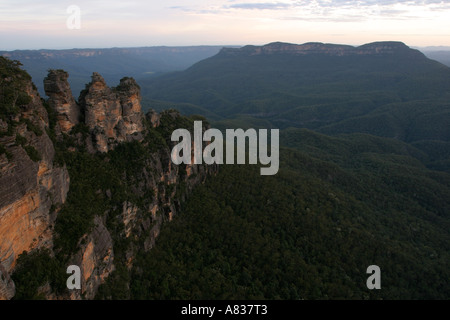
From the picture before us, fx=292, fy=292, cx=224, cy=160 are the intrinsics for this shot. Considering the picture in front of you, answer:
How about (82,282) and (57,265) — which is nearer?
(57,265)

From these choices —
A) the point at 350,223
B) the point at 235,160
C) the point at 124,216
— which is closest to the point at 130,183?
the point at 124,216

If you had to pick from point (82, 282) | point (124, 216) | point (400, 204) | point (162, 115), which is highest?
point (162, 115)

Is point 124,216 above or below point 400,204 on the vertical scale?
above

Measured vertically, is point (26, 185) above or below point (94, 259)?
above

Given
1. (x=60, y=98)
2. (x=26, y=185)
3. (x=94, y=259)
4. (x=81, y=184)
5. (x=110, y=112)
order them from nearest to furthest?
(x=26, y=185) < (x=94, y=259) < (x=81, y=184) < (x=60, y=98) < (x=110, y=112)

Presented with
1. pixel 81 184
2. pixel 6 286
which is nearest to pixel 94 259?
pixel 81 184

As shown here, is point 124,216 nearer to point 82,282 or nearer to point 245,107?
point 82,282

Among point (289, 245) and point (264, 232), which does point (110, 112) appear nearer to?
point (264, 232)

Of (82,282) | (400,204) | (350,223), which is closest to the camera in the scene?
(82,282)
